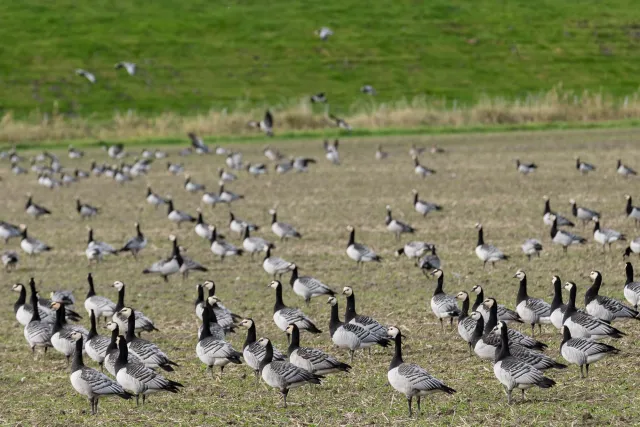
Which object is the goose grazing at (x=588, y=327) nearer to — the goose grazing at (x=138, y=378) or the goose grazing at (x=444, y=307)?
the goose grazing at (x=444, y=307)

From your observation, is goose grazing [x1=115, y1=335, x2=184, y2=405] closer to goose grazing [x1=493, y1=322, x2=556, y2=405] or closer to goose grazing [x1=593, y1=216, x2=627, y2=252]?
goose grazing [x1=493, y1=322, x2=556, y2=405]

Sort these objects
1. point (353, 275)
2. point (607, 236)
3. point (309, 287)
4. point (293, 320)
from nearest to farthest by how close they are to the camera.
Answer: point (293, 320), point (309, 287), point (353, 275), point (607, 236)

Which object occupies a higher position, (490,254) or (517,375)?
(517,375)

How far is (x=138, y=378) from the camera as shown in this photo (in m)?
10.3

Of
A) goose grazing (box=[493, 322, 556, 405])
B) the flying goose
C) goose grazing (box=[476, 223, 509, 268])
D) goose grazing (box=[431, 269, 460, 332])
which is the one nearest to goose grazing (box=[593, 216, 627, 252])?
goose grazing (box=[476, 223, 509, 268])

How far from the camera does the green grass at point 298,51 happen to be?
242ft

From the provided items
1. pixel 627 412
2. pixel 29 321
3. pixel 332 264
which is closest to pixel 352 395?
pixel 627 412

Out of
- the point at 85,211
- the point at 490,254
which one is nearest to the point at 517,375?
the point at 490,254

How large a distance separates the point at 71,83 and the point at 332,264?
198 feet

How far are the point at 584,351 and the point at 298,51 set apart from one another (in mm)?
72991

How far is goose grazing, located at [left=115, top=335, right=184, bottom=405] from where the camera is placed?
10234mm

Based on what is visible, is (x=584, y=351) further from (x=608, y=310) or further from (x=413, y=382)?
(x=608, y=310)

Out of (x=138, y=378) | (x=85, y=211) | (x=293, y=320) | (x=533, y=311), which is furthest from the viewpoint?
(x=85, y=211)

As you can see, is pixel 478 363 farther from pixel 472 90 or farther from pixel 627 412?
pixel 472 90
